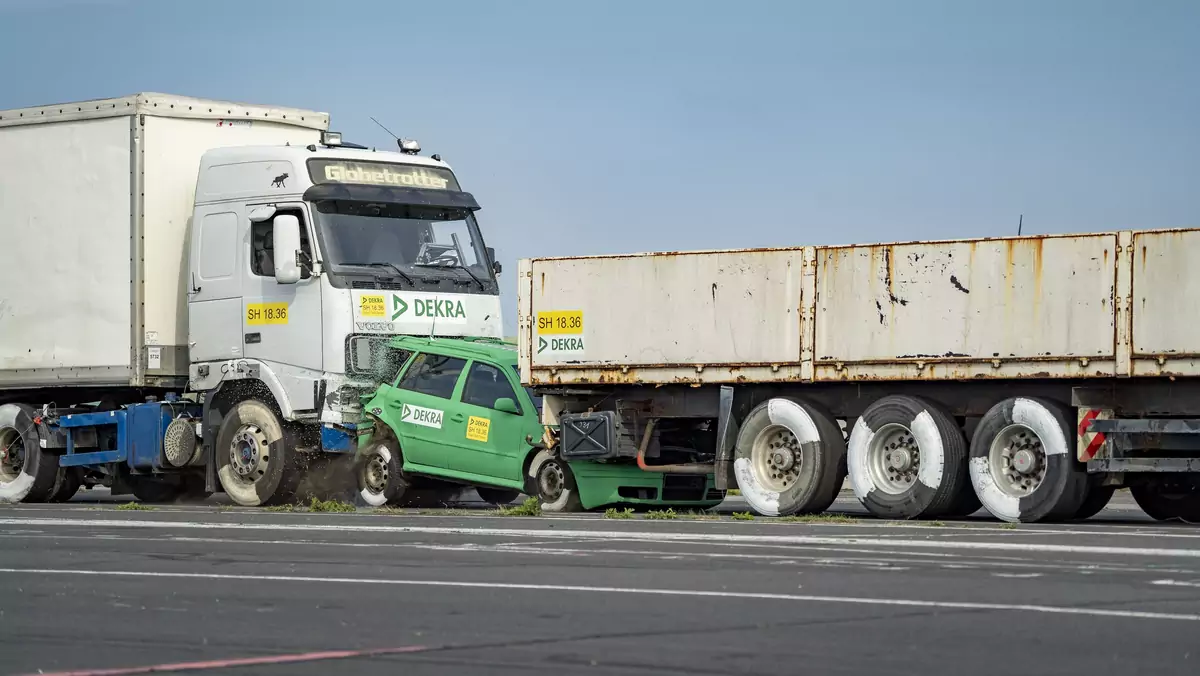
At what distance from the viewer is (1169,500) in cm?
1820

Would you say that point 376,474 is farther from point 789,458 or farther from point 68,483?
point 789,458

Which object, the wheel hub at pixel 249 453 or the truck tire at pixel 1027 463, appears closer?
the truck tire at pixel 1027 463

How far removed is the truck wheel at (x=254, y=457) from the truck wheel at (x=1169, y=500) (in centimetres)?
943

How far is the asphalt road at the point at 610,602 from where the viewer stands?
25.9ft

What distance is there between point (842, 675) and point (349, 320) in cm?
1465

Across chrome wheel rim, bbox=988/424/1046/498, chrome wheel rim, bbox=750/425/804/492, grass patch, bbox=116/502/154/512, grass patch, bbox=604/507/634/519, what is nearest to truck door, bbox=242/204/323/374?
grass patch, bbox=116/502/154/512

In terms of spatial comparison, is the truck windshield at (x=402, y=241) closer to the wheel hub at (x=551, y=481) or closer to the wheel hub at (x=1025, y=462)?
the wheel hub at (x=551, y=481)

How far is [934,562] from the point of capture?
39.3ft

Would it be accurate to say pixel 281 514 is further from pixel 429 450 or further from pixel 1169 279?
pixel 1169 279

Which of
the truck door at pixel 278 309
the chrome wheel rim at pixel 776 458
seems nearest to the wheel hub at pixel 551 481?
the chrome wheel rim at pixel 776 458

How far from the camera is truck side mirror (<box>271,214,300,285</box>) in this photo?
2133 cm

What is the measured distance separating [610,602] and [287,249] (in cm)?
1228

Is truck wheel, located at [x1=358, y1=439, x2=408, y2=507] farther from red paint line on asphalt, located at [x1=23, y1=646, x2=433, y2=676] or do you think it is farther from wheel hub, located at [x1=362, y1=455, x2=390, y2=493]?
red paint line on asphalt, located at [x1=23, y1=646, x2=433, y2=676]

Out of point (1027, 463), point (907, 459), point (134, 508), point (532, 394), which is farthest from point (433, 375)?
point (1027, 463)
